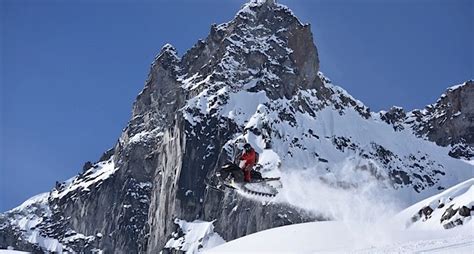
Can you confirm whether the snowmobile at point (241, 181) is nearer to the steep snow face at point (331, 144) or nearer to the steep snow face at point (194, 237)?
the steep snow face at point (194, 237)

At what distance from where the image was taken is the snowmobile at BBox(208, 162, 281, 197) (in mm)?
36312

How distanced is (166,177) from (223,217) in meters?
30.5

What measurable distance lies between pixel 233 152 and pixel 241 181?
107 metres

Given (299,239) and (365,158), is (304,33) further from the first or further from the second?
(299,239)

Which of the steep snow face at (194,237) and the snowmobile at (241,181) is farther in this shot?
the steep snow face at (194,237)

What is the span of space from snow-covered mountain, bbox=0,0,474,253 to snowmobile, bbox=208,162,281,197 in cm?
7991

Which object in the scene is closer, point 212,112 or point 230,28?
point 212,112

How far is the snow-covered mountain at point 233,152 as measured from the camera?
440ft

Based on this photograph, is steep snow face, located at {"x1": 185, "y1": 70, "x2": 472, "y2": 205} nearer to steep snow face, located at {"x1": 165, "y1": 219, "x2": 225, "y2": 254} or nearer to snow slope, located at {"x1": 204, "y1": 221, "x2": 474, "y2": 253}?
steep snow face, located at {"x1": 165, "y1": 219, "x2": 225, "y2": 254}

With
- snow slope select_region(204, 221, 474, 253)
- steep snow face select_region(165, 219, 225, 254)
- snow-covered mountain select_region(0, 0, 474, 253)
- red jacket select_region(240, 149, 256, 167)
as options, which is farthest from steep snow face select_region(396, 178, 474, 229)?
steep snow face select_region(165, 219, 225, 254)

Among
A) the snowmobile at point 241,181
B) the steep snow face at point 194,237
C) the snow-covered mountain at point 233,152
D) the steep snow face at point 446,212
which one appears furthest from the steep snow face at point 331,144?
the snowmobile at point 241,181

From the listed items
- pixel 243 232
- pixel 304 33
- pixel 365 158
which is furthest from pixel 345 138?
pixel 243 232

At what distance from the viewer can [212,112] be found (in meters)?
155

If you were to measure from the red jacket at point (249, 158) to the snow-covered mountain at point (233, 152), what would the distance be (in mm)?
82588
